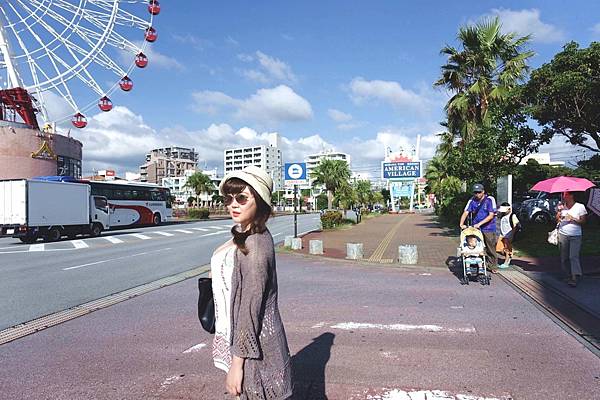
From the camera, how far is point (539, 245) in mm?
14336

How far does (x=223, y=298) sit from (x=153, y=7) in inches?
1308

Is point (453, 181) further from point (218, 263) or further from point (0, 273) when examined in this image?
point (218, 263)

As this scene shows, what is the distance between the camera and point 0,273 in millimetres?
10750

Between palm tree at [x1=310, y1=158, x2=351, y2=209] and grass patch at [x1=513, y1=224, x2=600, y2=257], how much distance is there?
20.0m

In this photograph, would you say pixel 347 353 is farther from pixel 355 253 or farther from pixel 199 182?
pixel 199 182

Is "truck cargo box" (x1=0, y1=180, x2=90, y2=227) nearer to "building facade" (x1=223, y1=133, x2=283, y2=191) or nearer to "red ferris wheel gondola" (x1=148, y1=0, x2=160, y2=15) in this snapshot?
"red ferris wheel gondola" (x1=148, y1=0, x2=160, y2=15)

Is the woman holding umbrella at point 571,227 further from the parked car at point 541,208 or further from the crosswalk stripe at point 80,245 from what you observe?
the crosswalk stripe at point 80,245

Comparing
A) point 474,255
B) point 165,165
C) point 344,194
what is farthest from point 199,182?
point 165,165

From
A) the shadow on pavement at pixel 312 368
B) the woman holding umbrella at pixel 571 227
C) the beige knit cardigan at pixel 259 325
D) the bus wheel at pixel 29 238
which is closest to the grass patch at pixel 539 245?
the woman holding umbrella at pixel 571 227

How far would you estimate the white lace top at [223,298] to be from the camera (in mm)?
2150

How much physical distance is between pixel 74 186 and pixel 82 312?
1825 centimetres

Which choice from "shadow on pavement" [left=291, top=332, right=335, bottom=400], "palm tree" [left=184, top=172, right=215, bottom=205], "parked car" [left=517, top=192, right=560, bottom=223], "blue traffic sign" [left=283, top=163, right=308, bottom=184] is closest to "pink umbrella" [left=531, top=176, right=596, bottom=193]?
"shadow on pavement" [left=291, top=332, right=335, bottom=400]

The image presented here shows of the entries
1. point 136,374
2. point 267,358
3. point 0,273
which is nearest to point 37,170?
point 0,273

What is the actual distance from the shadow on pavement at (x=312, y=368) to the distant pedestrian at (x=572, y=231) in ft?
16.4
